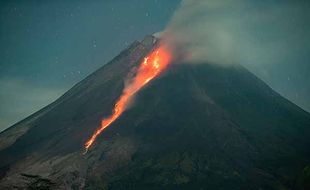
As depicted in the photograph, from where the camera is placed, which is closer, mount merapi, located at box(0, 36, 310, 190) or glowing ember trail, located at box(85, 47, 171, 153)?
mount merapi, located at box(0, 36, 310, 190)

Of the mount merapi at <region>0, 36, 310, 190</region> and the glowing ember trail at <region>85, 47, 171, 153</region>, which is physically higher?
the glowing ember trail at <region>85, 47, 171, 153</region>

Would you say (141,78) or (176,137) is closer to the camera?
(176,137)

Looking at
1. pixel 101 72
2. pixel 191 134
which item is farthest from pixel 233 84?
pixel 101 72

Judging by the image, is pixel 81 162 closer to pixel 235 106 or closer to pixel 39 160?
pixel 39 160

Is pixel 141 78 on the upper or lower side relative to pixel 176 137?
upper
